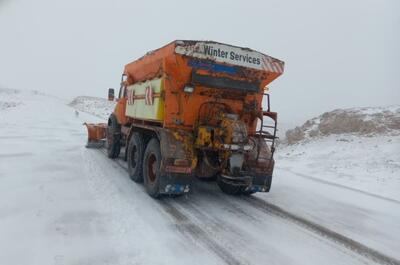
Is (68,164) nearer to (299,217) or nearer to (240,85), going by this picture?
(240,85)

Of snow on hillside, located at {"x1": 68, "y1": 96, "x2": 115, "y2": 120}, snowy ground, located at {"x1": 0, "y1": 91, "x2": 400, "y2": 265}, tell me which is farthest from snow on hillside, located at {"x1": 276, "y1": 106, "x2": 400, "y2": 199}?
snow on hillside, located at {"x1": 68, "y1": 96, "x2": 115, "y2": 120}

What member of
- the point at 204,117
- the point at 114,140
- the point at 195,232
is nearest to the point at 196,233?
the point at 195,232

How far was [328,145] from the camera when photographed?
45.4 ft

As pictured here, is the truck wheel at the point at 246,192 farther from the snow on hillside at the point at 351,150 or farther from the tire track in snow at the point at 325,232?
the snow on hillside at the point at 351,150

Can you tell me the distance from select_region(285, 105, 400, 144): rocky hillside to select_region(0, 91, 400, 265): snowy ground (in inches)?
285

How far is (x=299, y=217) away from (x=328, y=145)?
8.30 m

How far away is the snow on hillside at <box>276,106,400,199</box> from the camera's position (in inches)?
387

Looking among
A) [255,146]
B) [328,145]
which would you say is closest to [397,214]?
[255,146]

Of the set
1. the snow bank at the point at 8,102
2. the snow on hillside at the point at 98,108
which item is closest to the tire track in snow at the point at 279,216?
the snow on hillside at the point at 98,108

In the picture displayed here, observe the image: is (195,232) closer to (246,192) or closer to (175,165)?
(175,165)

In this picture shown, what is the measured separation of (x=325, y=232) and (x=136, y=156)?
14.3 feet

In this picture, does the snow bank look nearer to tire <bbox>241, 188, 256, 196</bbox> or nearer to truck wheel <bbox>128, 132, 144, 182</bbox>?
truck wheel <bbox>128, 132, 144, 182</bbox>

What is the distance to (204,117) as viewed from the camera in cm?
704

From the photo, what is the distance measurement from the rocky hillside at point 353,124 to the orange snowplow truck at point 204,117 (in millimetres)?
8910
